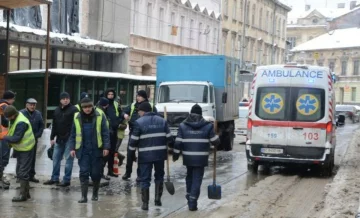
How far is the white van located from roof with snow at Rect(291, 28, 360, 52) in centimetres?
7001

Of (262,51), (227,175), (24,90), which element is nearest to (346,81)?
(262,51)

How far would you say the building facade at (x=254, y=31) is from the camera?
170 ft

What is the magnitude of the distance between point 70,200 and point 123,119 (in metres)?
3.01

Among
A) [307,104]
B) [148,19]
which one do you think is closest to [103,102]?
[307,104]

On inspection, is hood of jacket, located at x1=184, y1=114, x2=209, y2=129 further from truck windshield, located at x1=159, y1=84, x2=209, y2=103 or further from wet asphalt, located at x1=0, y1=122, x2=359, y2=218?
truck windshield, located at x1=159, y1=84, x2=209, y2=103

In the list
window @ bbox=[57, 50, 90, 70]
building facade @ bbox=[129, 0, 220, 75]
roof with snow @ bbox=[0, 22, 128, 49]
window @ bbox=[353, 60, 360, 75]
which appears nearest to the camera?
roof with snow @ bbox=[0, 22, 128, 49]

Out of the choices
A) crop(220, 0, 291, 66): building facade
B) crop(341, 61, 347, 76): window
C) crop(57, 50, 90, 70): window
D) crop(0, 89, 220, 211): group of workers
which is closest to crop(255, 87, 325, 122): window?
crop(0, 89, 220, 211): group of workers

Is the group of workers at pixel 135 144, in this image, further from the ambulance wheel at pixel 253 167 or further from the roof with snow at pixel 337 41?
the roof with snow at pixel 337 41

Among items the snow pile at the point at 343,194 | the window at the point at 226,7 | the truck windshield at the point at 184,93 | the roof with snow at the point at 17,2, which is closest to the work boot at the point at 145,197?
the snow pile at the point at 343,194

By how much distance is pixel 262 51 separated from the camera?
6350cm

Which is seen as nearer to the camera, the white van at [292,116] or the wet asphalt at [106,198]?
the wet asphalt at [106,198]

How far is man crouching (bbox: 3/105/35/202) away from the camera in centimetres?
971

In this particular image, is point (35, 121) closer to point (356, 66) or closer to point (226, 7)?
point (226, 7)

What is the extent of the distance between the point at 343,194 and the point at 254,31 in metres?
49.8
